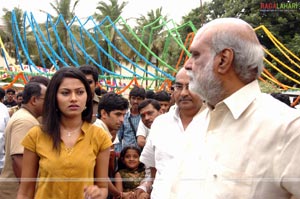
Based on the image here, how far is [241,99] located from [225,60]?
0.14 m

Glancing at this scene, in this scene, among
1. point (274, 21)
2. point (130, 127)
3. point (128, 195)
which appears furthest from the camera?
point (274, 21)

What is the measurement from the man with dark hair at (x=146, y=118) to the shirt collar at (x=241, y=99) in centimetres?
280

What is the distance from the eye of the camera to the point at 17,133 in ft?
9.10


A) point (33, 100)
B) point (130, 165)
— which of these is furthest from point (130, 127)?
point (33, 100)

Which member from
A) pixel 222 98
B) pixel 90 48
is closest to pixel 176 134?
pixel 222 98

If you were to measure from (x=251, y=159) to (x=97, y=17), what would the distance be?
36849 millimetres

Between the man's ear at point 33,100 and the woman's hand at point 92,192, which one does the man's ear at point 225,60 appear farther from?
the man's ear at point 33,100

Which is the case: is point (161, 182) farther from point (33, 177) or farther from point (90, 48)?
point (90, 48)

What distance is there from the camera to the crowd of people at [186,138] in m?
1.42

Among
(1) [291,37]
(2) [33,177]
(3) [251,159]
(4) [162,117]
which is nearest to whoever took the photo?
(3) [251,159]

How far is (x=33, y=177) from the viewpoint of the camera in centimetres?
228

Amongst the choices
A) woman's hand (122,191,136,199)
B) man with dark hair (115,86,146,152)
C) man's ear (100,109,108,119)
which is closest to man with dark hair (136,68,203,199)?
woman's hand (122,191,136,199)

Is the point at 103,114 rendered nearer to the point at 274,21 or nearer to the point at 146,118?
the point at 146,118

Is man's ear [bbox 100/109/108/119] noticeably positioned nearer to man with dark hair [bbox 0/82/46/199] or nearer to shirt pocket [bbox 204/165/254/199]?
man with dark hair [bbox 0/82/46/199]
